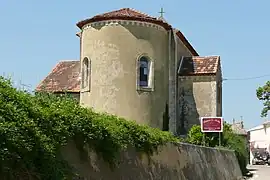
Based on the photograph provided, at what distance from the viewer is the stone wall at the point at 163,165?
31.2ft

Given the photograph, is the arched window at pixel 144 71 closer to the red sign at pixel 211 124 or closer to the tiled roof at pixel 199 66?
the tiled roof at pixel 199 66

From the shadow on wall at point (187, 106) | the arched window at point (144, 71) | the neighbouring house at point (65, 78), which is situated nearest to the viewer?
the arched window at point (144, 71)

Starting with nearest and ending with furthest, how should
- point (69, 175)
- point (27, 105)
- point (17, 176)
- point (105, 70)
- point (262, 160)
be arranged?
A: point (17, 176)
point (27, 105)
point (69, 175)
point (105, 70)
point (262, 160)

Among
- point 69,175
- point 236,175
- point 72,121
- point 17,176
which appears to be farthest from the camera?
point 236,175

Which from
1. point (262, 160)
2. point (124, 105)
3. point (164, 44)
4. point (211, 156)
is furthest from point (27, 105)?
point (262, 160)

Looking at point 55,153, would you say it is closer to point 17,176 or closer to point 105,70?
point 17,176

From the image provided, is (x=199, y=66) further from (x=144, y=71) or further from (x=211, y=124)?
(x=211, y=124)

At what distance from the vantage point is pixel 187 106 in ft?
122

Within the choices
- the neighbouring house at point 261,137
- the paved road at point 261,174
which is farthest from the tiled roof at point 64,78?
the neighbouring house at point 261,137

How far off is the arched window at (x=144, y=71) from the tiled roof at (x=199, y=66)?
4128 mm

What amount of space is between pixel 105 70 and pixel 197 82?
309 inches

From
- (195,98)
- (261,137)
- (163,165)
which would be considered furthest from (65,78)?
(261,137)

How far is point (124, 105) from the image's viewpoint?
32.7 meters

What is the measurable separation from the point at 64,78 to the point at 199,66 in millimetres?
11038
